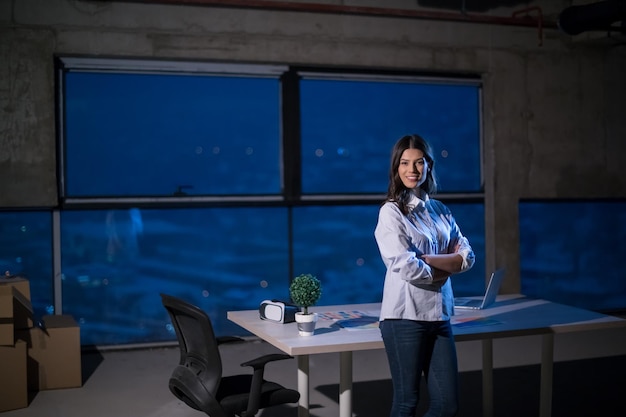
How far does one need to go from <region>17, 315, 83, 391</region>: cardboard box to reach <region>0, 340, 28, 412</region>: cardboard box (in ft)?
0.91

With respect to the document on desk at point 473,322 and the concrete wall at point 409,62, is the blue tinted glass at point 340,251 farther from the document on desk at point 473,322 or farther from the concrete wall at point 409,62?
the document on desk at point 473,322

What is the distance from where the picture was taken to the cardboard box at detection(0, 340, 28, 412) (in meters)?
4.59

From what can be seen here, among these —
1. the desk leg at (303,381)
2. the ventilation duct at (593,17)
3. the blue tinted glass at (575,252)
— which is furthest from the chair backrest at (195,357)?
the blue tinted glass at (575,252)

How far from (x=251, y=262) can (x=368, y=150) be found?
1459 millimetres

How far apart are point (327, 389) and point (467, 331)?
1823mm

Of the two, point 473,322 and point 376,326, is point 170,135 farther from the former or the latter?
point 473,322

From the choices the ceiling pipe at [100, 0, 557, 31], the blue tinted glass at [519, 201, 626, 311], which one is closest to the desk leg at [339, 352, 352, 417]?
the ceiling pipe at [100, 0, 557, 31]

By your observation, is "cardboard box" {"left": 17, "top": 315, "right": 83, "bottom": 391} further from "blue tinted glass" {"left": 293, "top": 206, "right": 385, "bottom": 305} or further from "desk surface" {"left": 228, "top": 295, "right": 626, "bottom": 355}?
"blue tinted glass" {"left": 293, "top": 206, "right": 385, "bottom": 305}

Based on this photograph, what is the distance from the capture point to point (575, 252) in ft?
24.6

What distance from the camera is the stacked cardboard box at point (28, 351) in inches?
181

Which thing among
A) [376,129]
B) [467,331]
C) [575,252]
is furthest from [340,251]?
[467,331]

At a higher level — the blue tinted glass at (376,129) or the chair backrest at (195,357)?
the blue tinted glass at (376,129)

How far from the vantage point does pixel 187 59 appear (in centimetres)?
630

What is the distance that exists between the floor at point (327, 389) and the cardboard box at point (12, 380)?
71 mm
